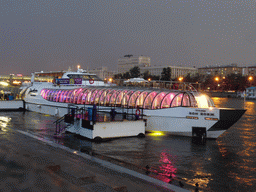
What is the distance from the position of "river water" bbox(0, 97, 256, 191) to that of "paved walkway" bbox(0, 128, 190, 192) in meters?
0.96

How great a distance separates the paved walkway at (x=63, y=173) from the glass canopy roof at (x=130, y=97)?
1041 cm

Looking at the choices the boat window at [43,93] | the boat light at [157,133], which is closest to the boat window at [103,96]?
the boat light at [157,133]

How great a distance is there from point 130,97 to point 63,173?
15364 millimetres

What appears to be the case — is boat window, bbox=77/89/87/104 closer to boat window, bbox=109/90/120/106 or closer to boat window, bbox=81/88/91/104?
boat window, bbox=81/88/91/104

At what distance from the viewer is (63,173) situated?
11.3m

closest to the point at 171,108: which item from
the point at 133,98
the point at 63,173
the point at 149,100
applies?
the point at 149,100

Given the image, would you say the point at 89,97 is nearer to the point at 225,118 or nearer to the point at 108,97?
the point at 108,97

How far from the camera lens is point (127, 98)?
1042 inches

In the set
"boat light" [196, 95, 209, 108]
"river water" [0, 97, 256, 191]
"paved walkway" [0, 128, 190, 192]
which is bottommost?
"river water" [0, 97, 256, 191]

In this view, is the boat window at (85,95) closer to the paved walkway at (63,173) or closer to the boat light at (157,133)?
the boat light at (157,133)

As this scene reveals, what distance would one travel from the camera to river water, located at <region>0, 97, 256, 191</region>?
37.3 feet

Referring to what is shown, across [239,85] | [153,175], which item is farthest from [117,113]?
[239,85]

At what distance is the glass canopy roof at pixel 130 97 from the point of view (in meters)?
23.1

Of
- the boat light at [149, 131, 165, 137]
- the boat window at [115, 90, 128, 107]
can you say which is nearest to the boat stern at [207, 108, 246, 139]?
the boat light at [149, 131, 165, 137]
